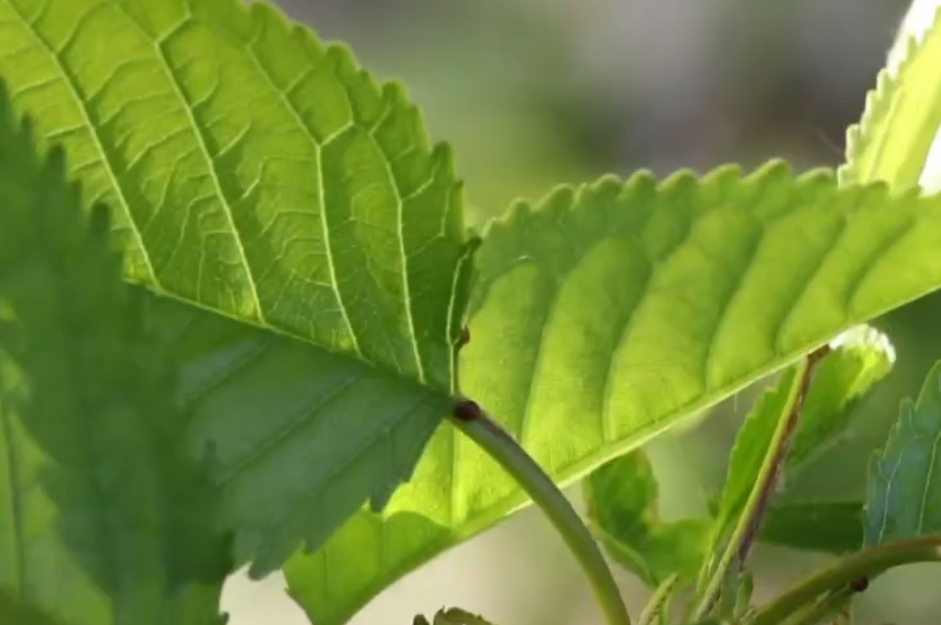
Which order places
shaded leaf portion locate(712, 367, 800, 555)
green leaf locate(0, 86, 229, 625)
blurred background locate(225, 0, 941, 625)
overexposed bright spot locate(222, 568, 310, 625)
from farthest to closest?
blurred background locate(225, 0, 941, 625) → overexposed bright spot locate(222, 568, 310, 625) → shaded leaf portion locate(712, 367, 800, 555) → green leaf locate(0, 86, 229, 625)

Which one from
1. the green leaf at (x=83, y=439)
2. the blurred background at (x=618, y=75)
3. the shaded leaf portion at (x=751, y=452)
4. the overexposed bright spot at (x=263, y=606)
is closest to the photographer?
the green leaf at (x=83, y=439)

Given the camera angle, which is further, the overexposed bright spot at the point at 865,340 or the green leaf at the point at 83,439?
the overexposed bright spot at the point at 865,340

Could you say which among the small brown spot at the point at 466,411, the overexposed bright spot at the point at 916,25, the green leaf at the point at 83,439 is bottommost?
the green leaf at the point at 83,439

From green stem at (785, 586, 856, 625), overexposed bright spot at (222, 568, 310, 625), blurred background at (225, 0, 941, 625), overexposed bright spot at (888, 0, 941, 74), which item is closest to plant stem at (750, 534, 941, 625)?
green stem at (785, 586, 856, 625)

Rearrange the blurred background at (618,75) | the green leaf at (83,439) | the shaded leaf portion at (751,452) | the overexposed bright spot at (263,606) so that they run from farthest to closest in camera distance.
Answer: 1. the blurred background at (618,75)
2. the overexposed bright spot at (263,606)
3. the shaded leaf portion at (751,452)
4. the green leaf at (83,439)

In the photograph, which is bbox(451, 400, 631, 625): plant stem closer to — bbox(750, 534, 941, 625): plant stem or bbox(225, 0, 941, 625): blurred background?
bbox(750, 534, 941, 625): plant stem

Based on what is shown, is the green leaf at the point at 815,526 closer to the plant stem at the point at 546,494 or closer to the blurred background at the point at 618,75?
the plant stem at the point at 546,494

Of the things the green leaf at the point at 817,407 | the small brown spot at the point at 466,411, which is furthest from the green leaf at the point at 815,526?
the small brown spot at the point at 466,411
